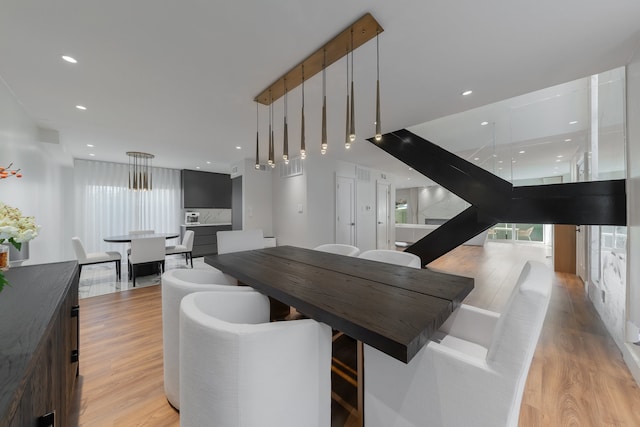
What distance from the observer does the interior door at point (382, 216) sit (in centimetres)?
665

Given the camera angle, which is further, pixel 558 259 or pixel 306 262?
pixel 558 259

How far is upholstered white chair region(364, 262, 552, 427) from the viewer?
872 millimetres

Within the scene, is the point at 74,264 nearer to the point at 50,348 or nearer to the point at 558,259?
A: the point at 50,348

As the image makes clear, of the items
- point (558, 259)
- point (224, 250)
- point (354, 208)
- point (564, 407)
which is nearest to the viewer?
point (564, 407)

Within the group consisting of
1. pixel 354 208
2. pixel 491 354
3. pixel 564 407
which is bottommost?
pixel 564 407

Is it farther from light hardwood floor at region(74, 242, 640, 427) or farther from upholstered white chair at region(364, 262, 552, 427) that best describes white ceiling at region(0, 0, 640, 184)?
light hardwood floor at region(74, 242, 640, 427)

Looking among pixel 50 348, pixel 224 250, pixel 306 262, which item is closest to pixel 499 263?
pixel 306 262

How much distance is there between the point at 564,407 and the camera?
150 cm

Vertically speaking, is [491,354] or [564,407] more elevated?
[491,354]

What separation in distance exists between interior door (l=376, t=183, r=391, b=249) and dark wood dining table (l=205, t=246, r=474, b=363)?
464 cm

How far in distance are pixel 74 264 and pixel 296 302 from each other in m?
1.84

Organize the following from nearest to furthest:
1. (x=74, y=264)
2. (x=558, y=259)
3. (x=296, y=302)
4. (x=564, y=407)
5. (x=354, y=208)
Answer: (x=296, y=302) → (x=564, y=407) → (x=74, y=264) → (x=558, y=259) → (x=354, y=208)

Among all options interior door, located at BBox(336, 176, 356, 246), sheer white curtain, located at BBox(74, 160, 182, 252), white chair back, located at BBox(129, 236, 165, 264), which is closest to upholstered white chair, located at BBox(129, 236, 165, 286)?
white chair back, located at BBox(129, 236, 165, 264)

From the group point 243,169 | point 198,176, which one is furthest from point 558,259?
point 198,176
